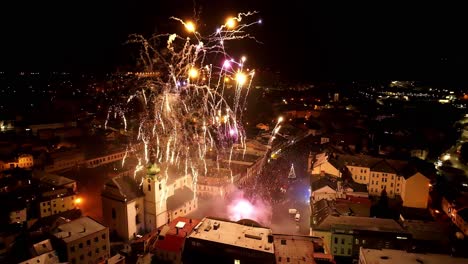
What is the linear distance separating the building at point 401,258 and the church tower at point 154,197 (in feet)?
36.2

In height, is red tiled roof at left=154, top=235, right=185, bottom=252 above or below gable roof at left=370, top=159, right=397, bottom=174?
below

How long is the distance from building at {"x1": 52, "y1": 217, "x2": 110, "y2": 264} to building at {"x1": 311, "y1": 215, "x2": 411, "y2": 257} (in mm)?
10461

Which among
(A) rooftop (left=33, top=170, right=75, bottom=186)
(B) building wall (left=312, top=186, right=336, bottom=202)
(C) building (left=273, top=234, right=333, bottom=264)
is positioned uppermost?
(A) rooftop (left=33, top=170, right=75, bottom=186)

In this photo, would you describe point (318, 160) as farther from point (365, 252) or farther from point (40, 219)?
point (40, 219)

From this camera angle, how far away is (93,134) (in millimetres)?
39344

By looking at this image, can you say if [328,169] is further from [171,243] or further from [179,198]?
[171,243]

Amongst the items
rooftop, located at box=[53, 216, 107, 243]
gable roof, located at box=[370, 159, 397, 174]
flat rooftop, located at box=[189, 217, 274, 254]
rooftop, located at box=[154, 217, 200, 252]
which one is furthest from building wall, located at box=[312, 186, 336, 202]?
rooftop, located at box=[53, 216, 107, 243]

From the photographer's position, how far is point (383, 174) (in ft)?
80.4

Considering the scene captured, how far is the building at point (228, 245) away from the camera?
1512 cm

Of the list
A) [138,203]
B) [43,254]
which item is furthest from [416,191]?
[43,254]

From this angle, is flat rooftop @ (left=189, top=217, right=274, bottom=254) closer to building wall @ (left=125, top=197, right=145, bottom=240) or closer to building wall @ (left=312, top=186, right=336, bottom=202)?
building wall @ (left=125, top=197, right=145, bottom=240)

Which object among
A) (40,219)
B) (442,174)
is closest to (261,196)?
(40,219)

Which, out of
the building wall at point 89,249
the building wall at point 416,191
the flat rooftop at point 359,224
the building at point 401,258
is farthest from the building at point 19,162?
the building wall at point 416,191

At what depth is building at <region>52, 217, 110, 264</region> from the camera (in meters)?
16.2
